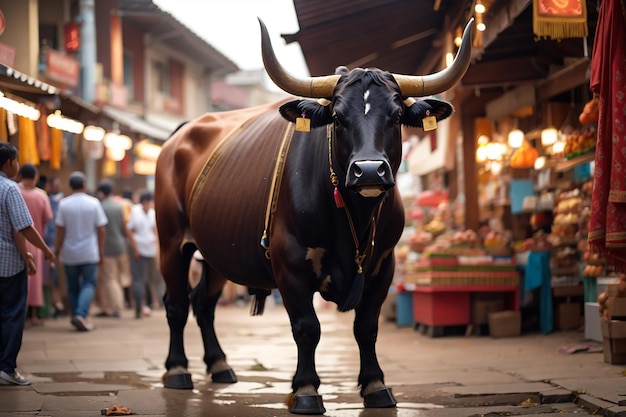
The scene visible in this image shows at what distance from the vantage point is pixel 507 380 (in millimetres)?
7398

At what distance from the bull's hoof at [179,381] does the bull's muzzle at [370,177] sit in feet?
8.77

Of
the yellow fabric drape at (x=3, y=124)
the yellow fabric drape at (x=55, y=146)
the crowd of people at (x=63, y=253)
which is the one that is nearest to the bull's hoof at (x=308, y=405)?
the crowd of people at (x=63, y=253)

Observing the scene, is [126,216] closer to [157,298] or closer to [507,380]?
[157,298]

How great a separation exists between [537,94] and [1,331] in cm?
781

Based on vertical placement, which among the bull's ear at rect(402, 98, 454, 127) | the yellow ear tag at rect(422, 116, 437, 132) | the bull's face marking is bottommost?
the bull's face marking

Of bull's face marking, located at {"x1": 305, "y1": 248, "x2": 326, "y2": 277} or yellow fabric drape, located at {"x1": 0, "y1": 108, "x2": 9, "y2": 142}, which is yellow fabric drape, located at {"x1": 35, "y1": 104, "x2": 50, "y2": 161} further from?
bull's face marking, located at {"x1": 305, "y1": 248, "x2": 326, "y2": 277}

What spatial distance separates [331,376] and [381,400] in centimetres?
192

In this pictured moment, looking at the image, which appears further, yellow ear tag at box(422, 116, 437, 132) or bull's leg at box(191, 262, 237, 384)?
bull's leg at box(191, 262, 237, 384)

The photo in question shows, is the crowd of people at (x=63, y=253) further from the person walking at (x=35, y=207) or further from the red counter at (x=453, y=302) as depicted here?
the red counter at (x=453, y=302)

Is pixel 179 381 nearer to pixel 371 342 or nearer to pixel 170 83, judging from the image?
pixel 371 342

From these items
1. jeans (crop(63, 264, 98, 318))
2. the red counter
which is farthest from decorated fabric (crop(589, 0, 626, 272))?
jeans (crop(63, 264, 98, 318))

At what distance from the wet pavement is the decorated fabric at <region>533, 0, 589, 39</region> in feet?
9.23

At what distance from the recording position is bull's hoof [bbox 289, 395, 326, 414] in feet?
19.8

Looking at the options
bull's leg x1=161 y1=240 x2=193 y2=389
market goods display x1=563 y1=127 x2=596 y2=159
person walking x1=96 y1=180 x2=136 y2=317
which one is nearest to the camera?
bull's leg x1=161 y1=240 x2=193 y2=389
